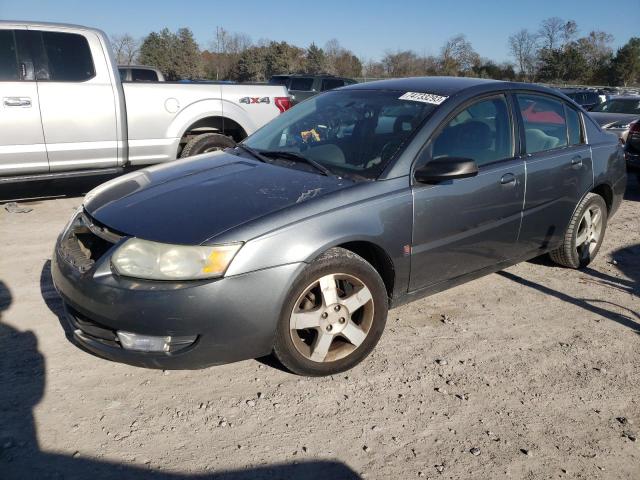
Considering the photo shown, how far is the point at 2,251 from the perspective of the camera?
15.8 feet

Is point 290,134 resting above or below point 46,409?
above

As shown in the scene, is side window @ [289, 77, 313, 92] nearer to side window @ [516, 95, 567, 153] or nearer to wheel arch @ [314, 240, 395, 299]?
side window @ [516, 95, 567, 153]

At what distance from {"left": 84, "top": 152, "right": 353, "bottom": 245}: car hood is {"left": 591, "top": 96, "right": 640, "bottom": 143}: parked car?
10.5 metres

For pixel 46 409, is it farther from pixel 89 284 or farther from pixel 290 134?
pixel 290 134

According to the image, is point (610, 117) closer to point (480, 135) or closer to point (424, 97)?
point (480, 135)

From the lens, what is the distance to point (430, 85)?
3.88 m

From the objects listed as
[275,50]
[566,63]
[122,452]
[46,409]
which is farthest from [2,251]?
[566,63]

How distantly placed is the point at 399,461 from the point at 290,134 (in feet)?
7.95

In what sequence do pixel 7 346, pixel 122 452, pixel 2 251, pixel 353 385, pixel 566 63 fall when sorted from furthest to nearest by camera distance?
pixel 566 63
pixel 2 251
pixel 7 346
pixel 353 385
pixel 122 452

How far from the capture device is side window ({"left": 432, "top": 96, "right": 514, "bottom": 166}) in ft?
11.5

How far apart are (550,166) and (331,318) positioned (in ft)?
7.35

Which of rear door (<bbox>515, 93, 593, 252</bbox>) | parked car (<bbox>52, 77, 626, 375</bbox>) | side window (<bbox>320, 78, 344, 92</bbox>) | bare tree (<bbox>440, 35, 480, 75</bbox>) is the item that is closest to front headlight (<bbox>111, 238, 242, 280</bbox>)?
parked car (<bbox>52, 77, 626, 375</bbox>)

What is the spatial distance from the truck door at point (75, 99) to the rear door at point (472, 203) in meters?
4.04

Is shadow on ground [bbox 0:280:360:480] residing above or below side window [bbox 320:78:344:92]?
below
